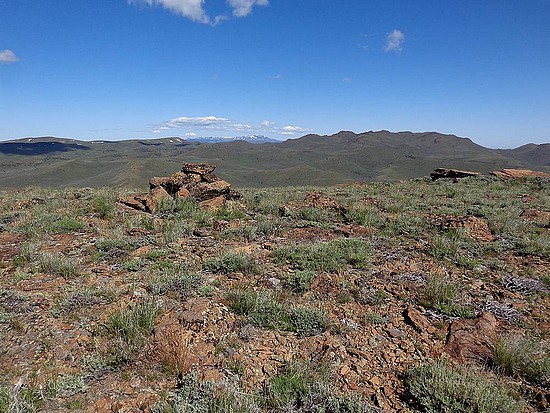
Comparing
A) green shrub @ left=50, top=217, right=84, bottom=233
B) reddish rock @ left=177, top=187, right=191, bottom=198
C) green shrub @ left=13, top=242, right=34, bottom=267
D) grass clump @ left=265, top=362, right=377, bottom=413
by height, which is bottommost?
grass clump @ left=265, top=362, right=377, bottom=413

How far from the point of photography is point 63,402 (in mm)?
3129

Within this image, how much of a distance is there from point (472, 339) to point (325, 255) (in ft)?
9.25

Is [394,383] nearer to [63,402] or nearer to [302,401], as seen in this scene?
[302,401]

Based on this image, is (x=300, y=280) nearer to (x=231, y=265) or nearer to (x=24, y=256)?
(x=231, y=265)

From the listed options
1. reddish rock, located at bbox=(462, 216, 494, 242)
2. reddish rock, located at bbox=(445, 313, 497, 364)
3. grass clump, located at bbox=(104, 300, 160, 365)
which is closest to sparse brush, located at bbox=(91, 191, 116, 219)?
grass clump, located at bbox=(104, 300, 160, 365)

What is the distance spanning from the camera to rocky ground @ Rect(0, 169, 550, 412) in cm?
331

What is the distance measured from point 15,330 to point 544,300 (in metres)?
7.25

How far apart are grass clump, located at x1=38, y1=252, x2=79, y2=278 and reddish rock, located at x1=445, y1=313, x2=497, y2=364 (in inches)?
224

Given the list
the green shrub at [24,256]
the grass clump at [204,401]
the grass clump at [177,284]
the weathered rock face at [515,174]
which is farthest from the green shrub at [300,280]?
the weathered rock face at [515,174]

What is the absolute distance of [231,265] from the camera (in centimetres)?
596

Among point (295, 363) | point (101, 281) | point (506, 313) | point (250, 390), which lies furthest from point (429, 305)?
point (101, 281)

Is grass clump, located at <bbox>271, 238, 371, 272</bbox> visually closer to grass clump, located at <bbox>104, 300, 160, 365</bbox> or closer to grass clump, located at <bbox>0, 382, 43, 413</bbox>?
grass clump, located at <bbox>104, 300, 160, 365</bbox>

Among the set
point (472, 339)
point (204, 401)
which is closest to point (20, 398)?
point (204, 401)

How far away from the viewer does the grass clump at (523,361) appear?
348cm
